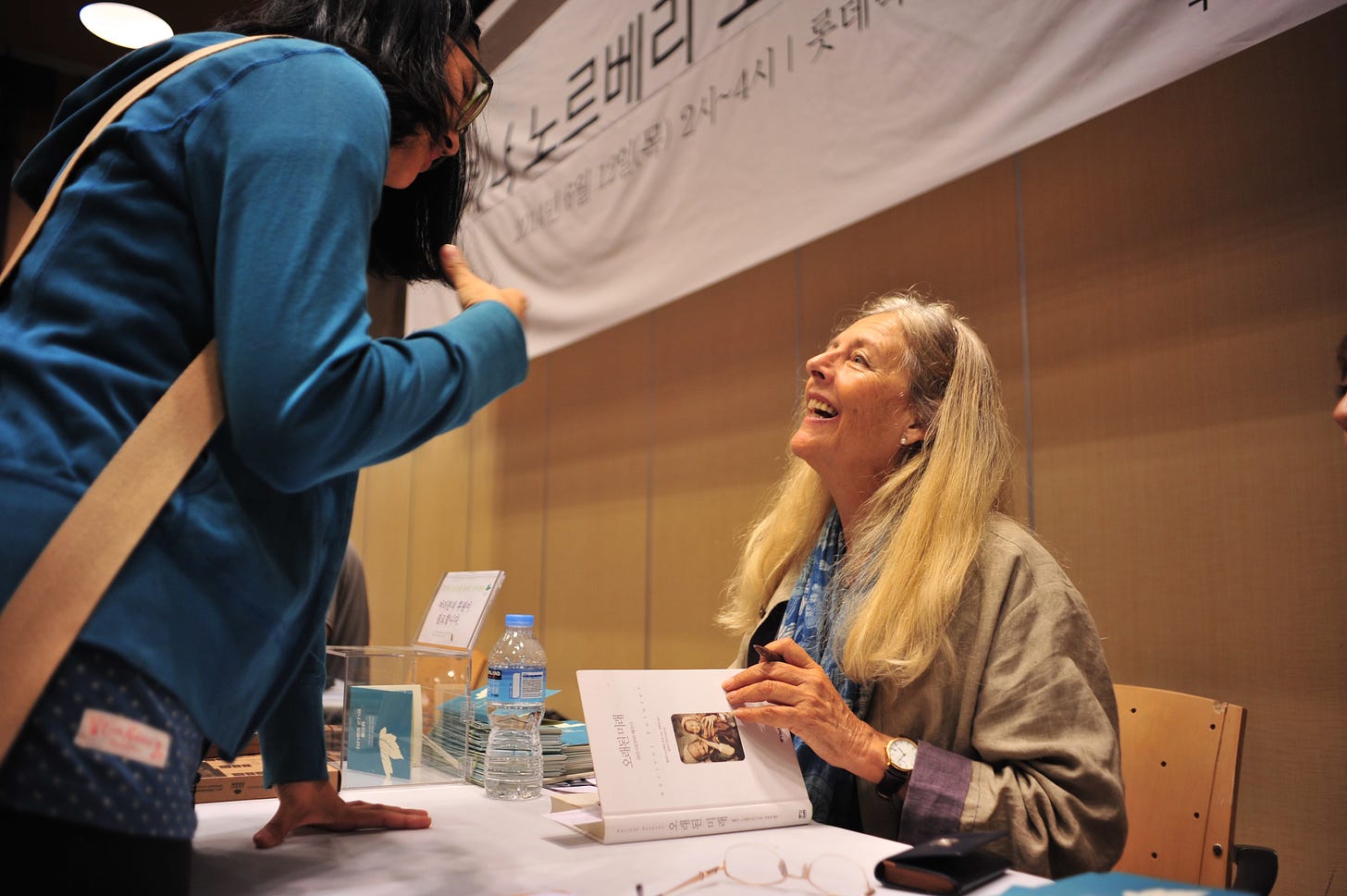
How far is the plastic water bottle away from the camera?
1417mm

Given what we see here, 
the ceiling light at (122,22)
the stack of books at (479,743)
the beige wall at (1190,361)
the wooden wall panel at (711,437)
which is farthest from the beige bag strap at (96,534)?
the ceiling light at (122,22)

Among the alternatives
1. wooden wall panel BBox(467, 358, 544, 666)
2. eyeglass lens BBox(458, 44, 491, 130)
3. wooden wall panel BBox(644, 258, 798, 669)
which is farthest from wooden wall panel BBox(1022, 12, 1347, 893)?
wooden wall panel BBox(467, 358, 544, 666)

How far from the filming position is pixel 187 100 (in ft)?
2.32

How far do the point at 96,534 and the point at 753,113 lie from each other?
215 cm

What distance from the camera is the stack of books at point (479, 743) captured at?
1.55 metres

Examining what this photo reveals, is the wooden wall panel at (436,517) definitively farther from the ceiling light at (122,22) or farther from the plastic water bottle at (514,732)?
the plastic water bottle at (514,732)

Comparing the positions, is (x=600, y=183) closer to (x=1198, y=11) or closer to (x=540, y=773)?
(x=1198, y=11)

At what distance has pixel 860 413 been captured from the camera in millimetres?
1807

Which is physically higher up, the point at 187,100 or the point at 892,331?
the point at 892,331

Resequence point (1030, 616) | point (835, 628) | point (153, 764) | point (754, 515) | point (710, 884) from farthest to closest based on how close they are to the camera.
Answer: point (754, 515)
point (835, 628)
point (1030, 616)
point (710, 884)
point (153, 764)

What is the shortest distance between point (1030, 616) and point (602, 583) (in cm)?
275

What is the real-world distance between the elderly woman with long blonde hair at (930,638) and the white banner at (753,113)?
44 cm

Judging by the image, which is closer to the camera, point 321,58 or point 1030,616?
point 321,58

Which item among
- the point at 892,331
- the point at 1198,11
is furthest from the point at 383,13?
the point at 1198,11
